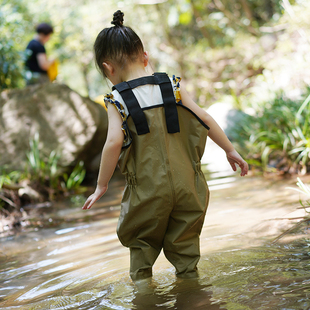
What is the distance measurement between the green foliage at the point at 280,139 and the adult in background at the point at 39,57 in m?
3.50

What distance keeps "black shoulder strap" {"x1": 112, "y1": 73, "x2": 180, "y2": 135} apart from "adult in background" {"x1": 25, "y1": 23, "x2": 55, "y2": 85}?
15.5 feet

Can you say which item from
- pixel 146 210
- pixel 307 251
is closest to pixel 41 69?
pixel 146 210

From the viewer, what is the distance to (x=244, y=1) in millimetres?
11555

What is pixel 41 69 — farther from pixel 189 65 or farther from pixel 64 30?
pixel 64 30

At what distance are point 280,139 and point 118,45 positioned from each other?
307cm

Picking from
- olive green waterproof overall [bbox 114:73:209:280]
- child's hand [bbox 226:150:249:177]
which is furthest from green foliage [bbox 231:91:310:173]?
olive green waterproof overall [bbox 114:73:209:280]

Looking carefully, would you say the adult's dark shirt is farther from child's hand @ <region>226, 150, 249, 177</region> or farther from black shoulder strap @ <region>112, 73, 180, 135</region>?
child's hand @ <region>226, 150, 249, 177</region>

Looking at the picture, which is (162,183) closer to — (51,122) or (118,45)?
(118,45)

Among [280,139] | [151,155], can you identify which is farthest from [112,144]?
[280,139]

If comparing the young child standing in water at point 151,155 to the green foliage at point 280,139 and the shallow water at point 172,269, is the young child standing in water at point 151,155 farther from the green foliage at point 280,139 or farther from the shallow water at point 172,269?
the green foliage at point 280,139

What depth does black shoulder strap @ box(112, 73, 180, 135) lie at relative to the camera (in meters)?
1.83

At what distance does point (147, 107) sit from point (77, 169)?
4.34 m

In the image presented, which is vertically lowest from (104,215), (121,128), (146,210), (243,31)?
(104,215)

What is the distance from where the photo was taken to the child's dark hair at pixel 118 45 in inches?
75.0
